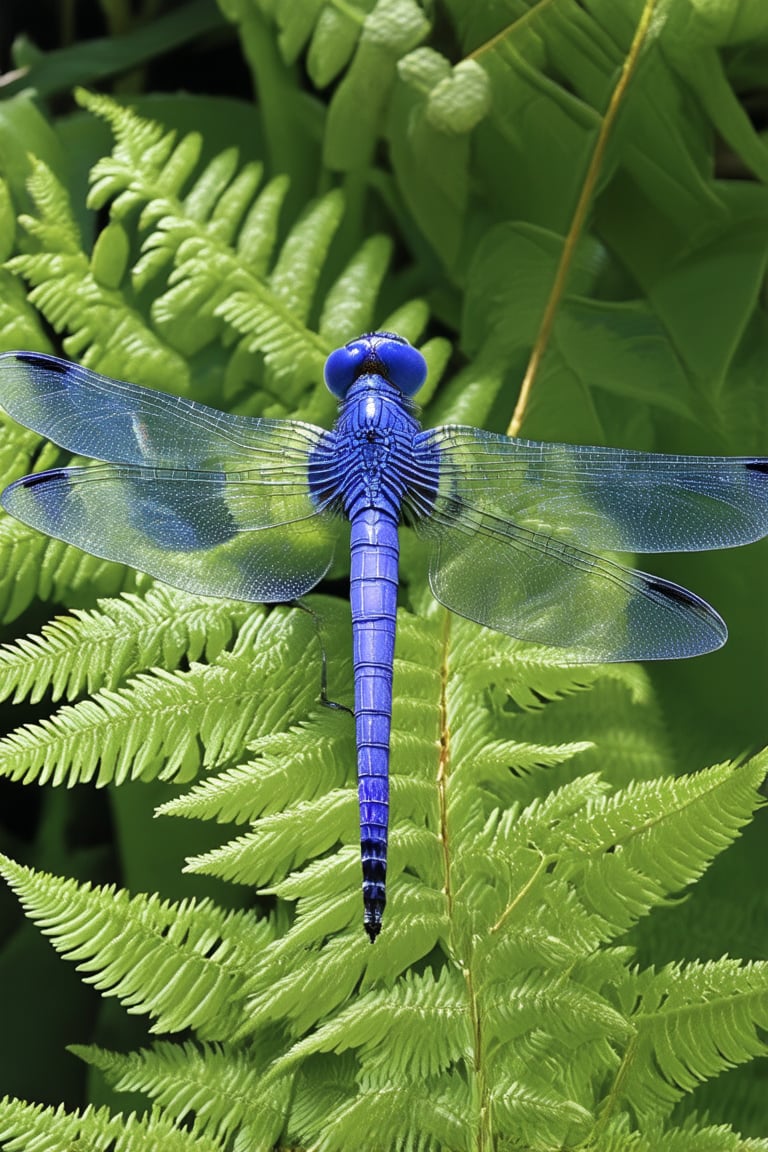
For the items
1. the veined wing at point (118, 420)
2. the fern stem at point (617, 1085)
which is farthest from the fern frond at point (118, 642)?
the fern stem at point (617, 1085)

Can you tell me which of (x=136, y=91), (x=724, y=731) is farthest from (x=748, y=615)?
(x=136, y=91)

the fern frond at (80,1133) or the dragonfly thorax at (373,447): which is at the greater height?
the dragonfly thorax at (373,447)

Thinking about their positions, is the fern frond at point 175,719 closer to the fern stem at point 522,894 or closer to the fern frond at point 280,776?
the fern frond at point 280,776

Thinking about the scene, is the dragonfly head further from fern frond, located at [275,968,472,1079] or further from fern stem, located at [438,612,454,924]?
fern frond, located at [275,968,472,1079]

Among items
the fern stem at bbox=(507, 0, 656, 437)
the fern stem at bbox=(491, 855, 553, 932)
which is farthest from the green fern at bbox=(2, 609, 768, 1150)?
the fern stem at bbox=(507, 0, 656, 437)

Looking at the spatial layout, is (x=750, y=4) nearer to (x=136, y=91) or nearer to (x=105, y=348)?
(x=105, y=348)

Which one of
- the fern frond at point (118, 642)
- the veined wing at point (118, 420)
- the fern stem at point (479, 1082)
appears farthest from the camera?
Result: the veined wing at point (118, 420)

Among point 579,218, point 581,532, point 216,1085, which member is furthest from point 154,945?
point 579,218
